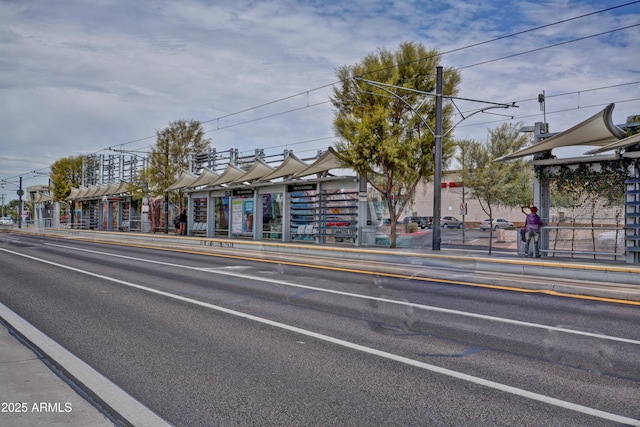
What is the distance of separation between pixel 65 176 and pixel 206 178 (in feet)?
138

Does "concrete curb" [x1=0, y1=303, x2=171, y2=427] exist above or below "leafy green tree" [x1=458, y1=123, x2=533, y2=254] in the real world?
below

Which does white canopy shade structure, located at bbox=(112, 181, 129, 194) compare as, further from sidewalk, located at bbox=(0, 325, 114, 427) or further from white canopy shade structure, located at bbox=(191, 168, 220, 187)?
sidewalk, located at bbox=(0, 325, 114, 427)

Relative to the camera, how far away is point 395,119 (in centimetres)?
2389

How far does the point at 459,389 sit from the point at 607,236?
14.1 meters

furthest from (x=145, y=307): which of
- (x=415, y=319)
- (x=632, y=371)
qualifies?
(x=632, y=371)

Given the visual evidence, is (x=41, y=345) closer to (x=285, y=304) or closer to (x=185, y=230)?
(x=285, y=304)

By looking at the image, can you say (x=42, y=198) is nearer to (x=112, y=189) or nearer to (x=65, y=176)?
(x=65, y=176)

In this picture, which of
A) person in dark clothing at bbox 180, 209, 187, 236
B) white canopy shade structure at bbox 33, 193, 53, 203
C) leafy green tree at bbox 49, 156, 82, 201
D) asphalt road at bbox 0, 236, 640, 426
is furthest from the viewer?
white canopy shade structure at bbox 33, 193, 53, 203

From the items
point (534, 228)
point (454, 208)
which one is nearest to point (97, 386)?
point (534, 228)

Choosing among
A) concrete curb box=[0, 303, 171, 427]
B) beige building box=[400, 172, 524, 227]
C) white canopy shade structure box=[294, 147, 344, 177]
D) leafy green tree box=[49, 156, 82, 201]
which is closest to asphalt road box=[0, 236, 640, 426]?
concrete curb box=[0, 303, 171, 427]

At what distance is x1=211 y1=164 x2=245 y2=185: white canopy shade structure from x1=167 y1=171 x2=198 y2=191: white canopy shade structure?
4327 millimetres

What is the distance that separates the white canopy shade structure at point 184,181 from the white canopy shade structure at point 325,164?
14198 mm

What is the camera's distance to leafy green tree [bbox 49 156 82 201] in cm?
6819

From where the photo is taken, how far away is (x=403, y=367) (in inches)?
215
